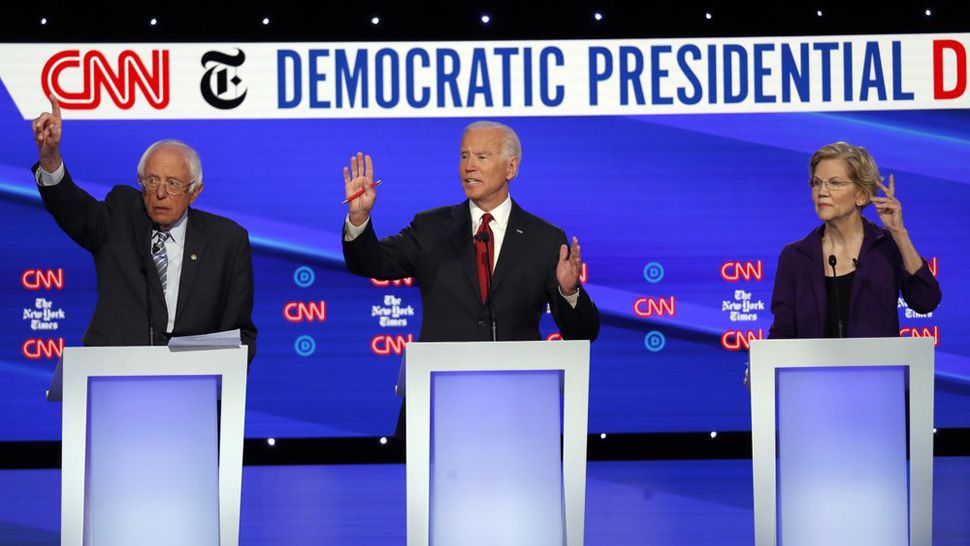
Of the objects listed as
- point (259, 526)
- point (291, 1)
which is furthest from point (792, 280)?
point (291, 1)

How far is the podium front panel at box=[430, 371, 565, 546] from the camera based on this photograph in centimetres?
309

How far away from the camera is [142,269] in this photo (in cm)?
351

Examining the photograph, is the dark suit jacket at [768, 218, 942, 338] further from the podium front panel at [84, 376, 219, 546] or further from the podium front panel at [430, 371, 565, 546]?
the podium front panel at [84, 376, 219, 546]

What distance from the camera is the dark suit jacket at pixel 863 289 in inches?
140

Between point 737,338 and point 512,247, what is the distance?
2.66 metres

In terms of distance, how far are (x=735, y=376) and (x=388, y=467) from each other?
1.78 m

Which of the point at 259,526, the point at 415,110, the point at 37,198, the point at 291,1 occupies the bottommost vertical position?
the point at 259,526

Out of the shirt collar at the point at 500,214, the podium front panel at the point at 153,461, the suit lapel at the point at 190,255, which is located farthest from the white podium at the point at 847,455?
the suit lapel at the point at 190,255

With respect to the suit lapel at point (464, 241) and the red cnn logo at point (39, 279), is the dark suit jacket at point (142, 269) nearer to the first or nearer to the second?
the suit lapel at point (464, 241)

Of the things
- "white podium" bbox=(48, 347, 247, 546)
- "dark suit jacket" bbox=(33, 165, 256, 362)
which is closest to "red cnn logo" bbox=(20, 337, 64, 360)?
"dark suit jacket" bbox=(33, 165, 256, 362)

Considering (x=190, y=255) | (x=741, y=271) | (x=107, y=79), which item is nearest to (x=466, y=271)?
(x=190, y=255)

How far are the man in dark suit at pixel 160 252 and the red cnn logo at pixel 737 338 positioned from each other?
3163 mm

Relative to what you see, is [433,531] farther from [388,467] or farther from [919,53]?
[919,53]

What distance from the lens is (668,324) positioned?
6195 mm
